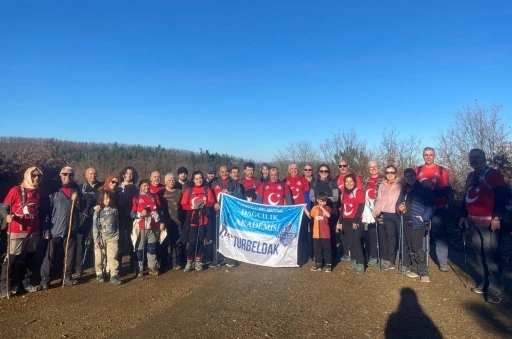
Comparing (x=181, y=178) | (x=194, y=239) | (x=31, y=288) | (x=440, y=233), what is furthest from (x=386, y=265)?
(x=31, y=288)

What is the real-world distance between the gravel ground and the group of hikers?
1.26 ft

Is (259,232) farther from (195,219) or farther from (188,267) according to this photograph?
(188,267)

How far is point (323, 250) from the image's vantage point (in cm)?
736

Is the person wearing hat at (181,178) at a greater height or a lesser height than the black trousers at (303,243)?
greater

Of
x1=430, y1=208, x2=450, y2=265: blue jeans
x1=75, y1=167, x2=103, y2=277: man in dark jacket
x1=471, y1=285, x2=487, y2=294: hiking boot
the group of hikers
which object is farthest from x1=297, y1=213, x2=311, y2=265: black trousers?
x1=75, y1=167, x2=103, y2=277: man in dark jacket

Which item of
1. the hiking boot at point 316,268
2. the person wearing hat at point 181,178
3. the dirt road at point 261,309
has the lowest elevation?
the dirt road at point 261,309

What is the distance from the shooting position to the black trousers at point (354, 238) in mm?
7188

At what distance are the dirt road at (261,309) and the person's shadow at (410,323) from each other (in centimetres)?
1

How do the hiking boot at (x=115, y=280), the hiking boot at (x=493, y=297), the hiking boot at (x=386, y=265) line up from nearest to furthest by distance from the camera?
the hiking boot at (x=493, y=297) → the hiking boot at (x=115, y=280) → the hiking boot at (x=386, y=265)

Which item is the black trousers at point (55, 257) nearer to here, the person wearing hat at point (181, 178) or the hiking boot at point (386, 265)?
the person wearing hat at point (181, 178)

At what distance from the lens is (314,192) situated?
8.09 metres

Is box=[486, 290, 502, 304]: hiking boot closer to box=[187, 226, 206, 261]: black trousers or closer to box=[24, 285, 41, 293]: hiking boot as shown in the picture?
box=[187, 226, 206, 261]: black trousers

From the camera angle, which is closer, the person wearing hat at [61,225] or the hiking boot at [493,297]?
the hiking boot at [493,297]

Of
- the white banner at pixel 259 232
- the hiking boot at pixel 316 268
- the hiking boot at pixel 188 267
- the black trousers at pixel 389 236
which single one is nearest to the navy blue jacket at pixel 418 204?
the black trousers at pixel 389 236
